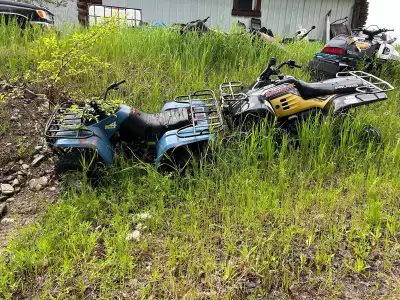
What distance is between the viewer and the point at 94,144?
297 cm

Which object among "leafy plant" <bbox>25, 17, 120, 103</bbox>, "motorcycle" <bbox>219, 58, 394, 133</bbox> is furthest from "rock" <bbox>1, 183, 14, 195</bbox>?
"motorcycle" <bbox>219, 58, 394, 133</bbox>

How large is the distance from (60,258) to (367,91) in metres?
3.30

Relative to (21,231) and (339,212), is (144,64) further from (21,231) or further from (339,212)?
(339,212)

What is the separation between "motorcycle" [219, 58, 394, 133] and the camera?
11.6ft

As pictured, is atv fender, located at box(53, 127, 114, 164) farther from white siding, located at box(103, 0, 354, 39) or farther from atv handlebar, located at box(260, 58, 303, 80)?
white siding, located at box(103, 0, 354, 39)

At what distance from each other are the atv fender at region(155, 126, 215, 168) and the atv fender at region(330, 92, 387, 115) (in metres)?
1.44

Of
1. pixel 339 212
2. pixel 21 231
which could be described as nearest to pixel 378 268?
pixel 339 212

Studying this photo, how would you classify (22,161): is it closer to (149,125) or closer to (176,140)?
(149,125)

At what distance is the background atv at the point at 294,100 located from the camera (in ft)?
11.6

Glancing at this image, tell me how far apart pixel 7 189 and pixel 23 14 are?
416 centimetres

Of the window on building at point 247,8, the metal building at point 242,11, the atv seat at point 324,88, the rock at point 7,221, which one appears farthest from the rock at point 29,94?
the window on building at point 247,8

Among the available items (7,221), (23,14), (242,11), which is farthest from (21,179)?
(242,11)

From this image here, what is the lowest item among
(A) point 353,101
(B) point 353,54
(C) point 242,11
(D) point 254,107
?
(D) point 254,107

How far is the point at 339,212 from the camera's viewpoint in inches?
111
